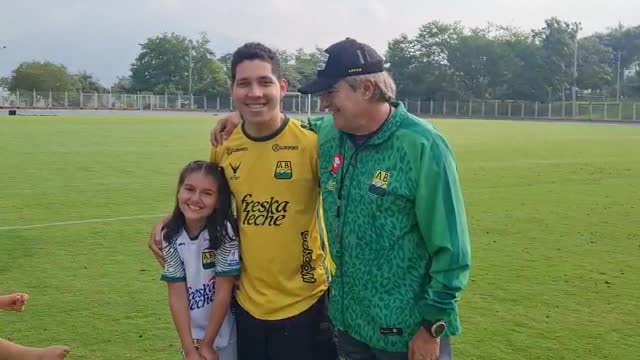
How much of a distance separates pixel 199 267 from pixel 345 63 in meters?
1.09

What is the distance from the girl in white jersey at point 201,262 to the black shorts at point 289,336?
11 cm

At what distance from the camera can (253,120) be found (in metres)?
3.17

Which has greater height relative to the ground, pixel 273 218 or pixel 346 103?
pixel 346 103

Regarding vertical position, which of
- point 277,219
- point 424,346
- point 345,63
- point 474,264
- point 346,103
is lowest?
point 474,264

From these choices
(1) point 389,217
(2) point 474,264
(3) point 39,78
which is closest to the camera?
(1) point 389,217

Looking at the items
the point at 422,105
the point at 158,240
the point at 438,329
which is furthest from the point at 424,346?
the point at 422,105

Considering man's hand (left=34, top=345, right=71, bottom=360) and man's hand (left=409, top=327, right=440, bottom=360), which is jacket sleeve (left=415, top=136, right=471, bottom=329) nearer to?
man's hand (left=409, top=327, right=440, bottom=360)

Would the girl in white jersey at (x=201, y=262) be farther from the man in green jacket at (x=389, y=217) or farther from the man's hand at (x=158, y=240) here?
the man in green jacket at (x=389, y=217)

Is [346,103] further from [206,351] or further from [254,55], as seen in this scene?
[206,351]

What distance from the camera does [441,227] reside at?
2686 millimetres

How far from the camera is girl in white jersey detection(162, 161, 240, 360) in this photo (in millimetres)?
3174

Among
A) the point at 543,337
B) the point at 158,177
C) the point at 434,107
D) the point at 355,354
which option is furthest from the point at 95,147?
the point at 434,107

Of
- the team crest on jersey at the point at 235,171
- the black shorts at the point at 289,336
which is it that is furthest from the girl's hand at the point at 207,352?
the team crest on jersey at the point at 235,171

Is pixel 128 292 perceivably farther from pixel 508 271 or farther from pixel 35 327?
pixel 508 271
